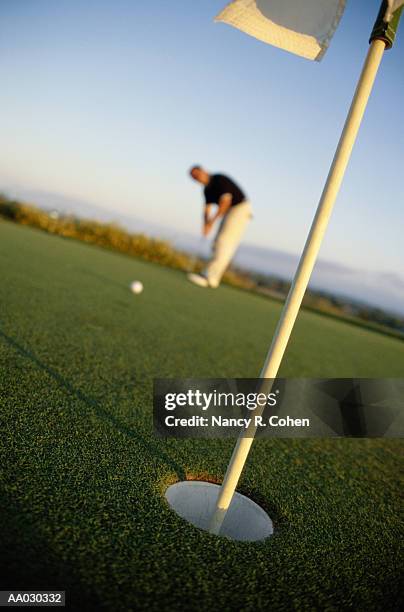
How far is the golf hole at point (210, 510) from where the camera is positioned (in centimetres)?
171

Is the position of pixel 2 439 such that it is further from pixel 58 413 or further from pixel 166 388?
pixel 166 388

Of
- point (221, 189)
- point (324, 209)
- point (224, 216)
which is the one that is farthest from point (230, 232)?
point (324, 209)

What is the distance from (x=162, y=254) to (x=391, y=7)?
49.8 ft

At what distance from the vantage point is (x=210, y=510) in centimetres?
178

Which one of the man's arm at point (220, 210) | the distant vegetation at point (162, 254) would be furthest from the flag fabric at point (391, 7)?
the distant vegetation at point (162, 254)

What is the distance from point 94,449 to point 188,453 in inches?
18.6

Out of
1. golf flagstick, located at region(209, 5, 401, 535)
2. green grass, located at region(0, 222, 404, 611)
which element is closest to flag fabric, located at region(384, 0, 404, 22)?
golf flagstick, located at region(209, 5, 401, 535)

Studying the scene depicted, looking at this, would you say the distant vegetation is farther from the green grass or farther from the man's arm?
the green grass

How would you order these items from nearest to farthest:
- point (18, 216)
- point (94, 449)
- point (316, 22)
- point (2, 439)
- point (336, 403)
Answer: point (316, 22) < point (2, 439) < point (94, 449) < point (336, 403) < point (18, 216)

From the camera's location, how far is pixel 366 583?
142cm

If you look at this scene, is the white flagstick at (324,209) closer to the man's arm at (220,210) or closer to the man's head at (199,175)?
the man's arm at (220,210)

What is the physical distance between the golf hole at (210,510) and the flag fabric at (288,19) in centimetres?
175

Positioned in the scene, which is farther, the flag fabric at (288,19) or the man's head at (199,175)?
the man's head at (199,175)

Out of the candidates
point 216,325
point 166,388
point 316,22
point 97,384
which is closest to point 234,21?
point 316,22
